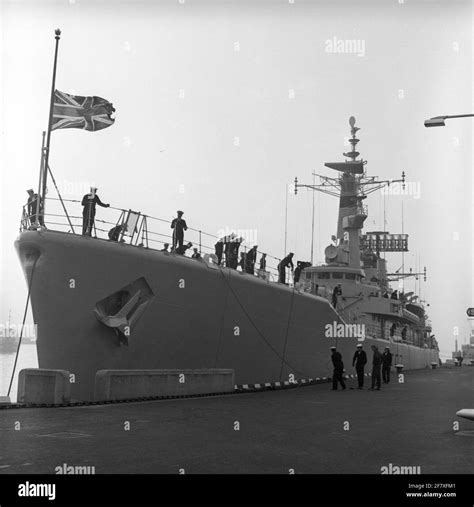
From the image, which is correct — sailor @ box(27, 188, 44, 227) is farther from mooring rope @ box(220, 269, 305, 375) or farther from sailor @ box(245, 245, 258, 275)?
sailor @ box(245, 245, 258, 275)

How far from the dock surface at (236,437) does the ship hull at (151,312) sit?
5.26 feet

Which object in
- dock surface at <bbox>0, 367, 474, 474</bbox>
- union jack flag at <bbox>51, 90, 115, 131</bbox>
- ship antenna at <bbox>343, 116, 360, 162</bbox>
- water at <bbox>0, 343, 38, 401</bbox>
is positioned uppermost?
ship antenna at <bbox>343, 116, 360, 162</bbox>

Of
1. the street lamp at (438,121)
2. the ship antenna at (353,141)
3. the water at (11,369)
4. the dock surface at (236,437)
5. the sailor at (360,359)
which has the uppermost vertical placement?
the ship antenna at (353,141)

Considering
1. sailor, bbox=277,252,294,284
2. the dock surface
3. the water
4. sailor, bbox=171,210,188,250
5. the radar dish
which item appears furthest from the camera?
the water

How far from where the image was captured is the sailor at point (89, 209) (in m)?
14.1

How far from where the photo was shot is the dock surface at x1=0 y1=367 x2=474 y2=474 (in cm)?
679

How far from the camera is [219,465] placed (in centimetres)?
675

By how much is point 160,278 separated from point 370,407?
5312 millimetres

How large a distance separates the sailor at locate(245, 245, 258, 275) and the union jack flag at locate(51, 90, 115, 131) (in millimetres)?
5984

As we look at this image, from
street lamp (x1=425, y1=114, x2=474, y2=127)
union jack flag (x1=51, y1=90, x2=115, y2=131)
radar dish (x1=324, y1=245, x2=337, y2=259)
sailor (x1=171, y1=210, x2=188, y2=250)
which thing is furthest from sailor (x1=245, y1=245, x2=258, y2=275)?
radar dish (x1=324, y1=245, x2=337, y2=259)

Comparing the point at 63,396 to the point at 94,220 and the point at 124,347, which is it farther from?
the point at 94,220

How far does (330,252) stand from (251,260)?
50.4ft

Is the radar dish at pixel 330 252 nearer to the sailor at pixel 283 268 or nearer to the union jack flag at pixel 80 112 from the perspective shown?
the sailor at pixel 283 268

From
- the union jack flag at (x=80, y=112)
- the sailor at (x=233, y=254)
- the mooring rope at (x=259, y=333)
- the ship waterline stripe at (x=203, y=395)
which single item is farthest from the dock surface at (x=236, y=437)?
the union jack flag at (x=80, y=112)
